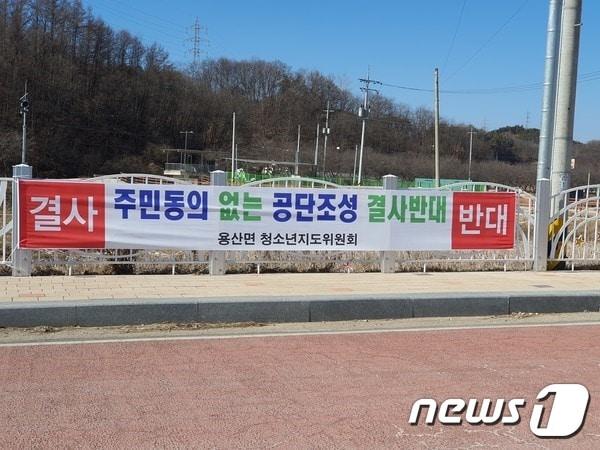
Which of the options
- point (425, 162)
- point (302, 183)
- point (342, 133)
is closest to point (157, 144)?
point (342, 133)

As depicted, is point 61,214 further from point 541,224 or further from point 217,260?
point 541,224

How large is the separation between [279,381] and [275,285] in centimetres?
405

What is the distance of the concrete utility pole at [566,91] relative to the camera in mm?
12539

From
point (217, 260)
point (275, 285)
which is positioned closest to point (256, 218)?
point (217, 260)

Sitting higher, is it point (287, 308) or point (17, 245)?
point (17, 245)

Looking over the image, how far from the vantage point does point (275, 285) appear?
9.66 meters

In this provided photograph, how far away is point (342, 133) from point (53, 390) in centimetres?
14038

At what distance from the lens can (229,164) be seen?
122 metres

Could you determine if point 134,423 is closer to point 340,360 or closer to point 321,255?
point 340,360

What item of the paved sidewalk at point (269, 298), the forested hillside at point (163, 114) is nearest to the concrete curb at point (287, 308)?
the paved sidewalk at point (269, 298)

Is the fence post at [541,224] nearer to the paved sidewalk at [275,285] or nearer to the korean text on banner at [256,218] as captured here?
the paved sidewalk at [275,285]

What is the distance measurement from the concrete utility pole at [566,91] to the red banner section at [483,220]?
168 cm

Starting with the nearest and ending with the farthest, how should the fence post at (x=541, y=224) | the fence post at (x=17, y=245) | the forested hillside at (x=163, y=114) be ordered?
the fence post at (x=17, y=245)
the fence post at (x=541, y=224)
the forested hillside at (x=163, y=114)

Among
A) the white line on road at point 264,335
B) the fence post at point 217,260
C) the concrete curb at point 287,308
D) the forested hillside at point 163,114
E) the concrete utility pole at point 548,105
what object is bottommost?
the white line on road at point 264,335
